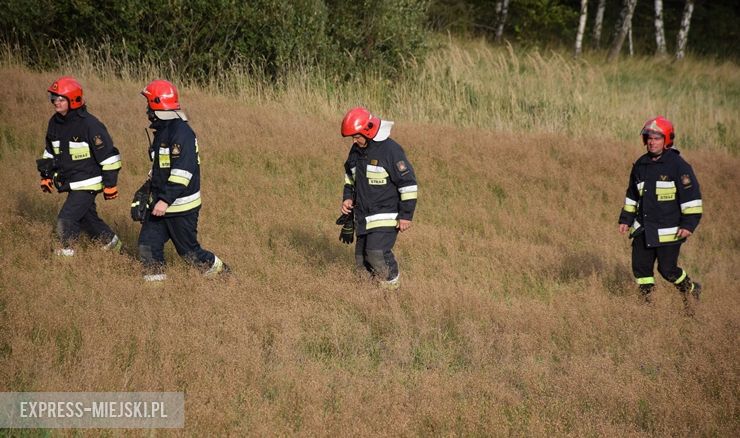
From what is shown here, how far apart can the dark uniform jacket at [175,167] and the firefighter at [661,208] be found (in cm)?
425

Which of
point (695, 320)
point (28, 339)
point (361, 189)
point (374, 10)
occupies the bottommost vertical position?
point (695, 320)

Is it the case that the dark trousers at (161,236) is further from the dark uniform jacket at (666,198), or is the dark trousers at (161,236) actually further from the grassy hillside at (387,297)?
the dark uniform jacket at (666,198)

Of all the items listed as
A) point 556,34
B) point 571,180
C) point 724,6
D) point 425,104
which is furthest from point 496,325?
point 724,6

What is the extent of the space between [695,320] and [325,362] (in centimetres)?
363

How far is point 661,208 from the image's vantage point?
790 centimetres

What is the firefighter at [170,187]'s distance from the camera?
709cm

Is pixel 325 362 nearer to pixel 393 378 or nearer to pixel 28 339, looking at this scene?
pixel 393 378

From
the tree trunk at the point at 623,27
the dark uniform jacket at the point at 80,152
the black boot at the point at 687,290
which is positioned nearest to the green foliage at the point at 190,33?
the dark uniform jacket at the point at 80,152

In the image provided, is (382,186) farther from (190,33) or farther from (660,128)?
(190,33)

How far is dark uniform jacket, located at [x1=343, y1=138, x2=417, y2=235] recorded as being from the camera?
7402 millimetres

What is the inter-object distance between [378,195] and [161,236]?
2051 mm

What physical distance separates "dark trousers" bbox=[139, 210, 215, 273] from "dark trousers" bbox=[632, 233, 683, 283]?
4338 mm

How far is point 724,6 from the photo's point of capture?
35.5 m

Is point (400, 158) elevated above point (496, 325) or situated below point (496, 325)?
above
